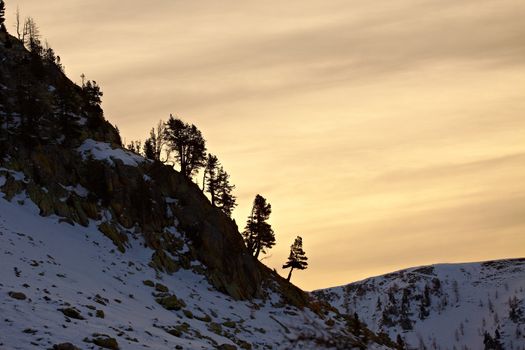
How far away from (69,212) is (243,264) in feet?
62.1

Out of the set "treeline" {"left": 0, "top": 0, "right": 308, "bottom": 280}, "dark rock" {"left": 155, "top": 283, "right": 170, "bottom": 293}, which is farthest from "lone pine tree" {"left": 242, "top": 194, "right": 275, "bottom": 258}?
"dark rock" {"left": 155, "top": 283, "right": 170, "bottom": 293}

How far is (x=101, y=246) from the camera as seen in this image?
50.4 metres

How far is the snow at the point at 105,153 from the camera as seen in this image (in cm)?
6025

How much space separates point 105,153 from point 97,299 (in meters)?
27.1

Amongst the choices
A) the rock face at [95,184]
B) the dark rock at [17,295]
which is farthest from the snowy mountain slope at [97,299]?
the rock face at [95,184]

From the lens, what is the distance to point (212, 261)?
5981cm

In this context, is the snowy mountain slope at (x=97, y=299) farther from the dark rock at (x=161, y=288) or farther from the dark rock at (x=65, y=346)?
the dark rock at (x=65, y=346)

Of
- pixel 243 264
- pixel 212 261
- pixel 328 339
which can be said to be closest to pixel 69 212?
pixel 212 261

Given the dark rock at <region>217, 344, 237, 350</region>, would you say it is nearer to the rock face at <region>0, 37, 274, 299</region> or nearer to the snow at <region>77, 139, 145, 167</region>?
the rock face at <region>0, 37, 274, 299</region>

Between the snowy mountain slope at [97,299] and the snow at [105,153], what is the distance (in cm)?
927

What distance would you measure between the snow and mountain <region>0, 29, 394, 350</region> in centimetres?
20

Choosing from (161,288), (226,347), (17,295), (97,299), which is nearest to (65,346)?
(17,295)

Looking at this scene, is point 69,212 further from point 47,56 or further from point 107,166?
point 47,56

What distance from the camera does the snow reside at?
60250 millimetres
